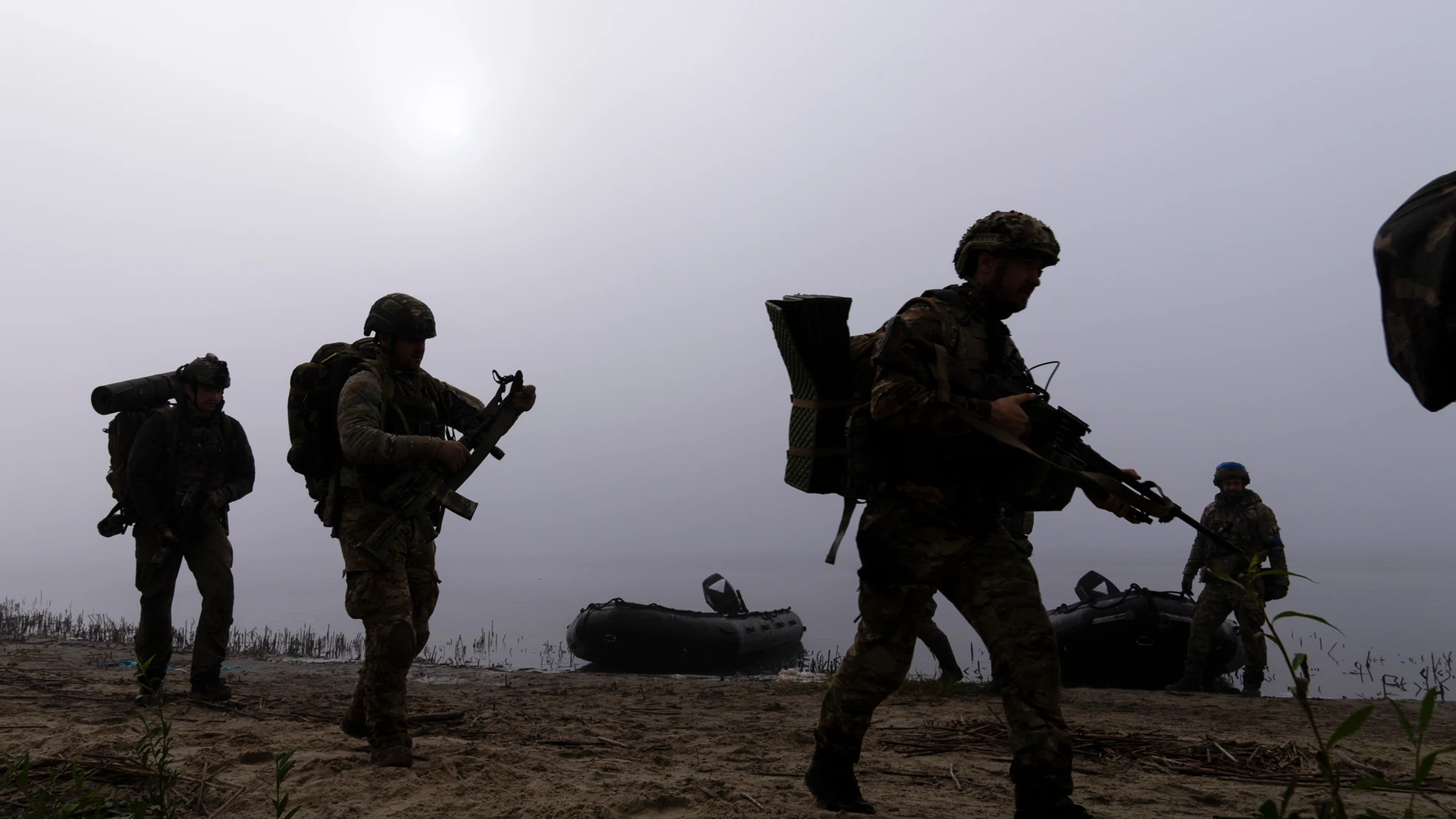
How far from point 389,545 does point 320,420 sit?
81cm

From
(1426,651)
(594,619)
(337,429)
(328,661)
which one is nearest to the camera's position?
(337,429)

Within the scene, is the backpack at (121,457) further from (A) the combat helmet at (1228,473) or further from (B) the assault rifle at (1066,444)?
(A) the combat helmet at (1228,473)

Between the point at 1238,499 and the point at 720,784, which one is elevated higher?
the point at 1238,499

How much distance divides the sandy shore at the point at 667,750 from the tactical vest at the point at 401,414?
131cm

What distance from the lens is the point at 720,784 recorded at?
12.2 ft

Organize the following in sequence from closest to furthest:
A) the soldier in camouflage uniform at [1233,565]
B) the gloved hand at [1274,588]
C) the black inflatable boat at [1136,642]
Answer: the gloved hand at [1274,588] → the soldier in camouflage uniform at [1233,565] → the black inflatable boat at [1136,642]

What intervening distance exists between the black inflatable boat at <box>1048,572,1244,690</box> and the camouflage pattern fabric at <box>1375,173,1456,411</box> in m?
8.96

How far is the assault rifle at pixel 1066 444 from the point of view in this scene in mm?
3281

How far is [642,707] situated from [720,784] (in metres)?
3.08

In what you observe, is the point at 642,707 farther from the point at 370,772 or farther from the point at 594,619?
the point at 594,619

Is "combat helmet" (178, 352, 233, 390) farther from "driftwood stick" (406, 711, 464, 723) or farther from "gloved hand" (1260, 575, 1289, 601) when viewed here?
"gloved hand" (1260, 575, 1289, 601)

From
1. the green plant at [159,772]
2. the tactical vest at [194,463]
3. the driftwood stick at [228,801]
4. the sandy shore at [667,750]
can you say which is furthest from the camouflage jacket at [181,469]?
the driftwood stick at [228,801]

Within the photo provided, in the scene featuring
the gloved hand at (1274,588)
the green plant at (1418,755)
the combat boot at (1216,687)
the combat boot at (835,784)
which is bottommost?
the combat boot at (1216,687)

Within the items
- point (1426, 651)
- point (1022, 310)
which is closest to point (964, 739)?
point (1022, 310)
